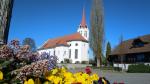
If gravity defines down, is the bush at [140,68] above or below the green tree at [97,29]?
below

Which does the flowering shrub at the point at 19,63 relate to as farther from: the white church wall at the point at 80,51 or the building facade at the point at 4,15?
the white church wall at the point at 80,51

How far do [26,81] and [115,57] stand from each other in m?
54.0

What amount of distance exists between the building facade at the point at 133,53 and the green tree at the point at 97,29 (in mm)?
3401

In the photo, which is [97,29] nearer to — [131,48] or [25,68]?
[131,48]

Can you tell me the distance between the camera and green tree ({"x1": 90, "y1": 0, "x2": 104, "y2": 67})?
54.4m

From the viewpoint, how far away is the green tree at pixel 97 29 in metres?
54.4

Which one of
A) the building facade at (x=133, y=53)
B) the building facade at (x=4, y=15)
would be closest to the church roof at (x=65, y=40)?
the building facade at (x=133, y=53)

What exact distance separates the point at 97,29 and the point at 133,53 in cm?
1035

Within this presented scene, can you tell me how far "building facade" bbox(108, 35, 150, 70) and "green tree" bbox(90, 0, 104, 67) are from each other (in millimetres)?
3401

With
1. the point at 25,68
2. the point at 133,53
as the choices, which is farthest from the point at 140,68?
the point at 25,68

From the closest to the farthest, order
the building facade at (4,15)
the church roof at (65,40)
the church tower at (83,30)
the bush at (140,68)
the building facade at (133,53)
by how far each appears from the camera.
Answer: the building facade at (4,15), the bush at (140,68), the building facade at (133,53), the church roof at (65,40), the church tower at (83,30)

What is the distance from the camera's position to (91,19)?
54.8 meters

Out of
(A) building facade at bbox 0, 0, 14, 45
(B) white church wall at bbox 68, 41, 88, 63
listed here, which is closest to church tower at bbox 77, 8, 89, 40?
(B) white church wall at bbox 68, 41, 88, 63

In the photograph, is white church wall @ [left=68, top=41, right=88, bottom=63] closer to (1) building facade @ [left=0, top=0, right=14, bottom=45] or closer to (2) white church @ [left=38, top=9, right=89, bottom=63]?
(2) white church @ [left=38, top=9, right=89, bottom=63]
